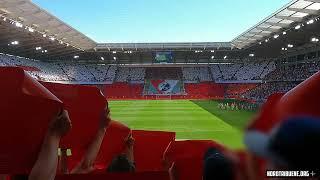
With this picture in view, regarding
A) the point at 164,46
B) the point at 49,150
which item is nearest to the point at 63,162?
the point at 49,150

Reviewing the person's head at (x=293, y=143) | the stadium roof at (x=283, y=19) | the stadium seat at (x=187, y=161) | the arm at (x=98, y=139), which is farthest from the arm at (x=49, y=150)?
the stadium roof at (x=283, y=19)

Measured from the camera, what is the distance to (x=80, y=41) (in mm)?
59969

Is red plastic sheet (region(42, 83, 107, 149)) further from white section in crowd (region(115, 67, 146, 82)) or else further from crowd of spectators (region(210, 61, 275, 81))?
white section in crowd (region(115, 67, 146, 82))

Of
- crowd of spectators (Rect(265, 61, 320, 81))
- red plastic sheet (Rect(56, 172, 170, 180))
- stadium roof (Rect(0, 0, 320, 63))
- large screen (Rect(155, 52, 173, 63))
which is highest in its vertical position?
stadium roof (Rect(0, 0, 320, 63))

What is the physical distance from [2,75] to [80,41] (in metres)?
59.9

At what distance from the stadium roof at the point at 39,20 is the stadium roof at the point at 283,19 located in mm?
22716

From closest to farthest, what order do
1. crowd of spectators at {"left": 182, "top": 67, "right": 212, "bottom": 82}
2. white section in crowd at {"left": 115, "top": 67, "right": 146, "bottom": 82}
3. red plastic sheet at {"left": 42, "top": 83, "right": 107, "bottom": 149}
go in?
red plastic sheet at {"left": 42, "top": 83, "right": 107, "bottom": 149}, white section in crowd at {"left": 115, "top": 67, "right": 146, "bottom": 82}, crowd of spectators at {"left": 182, "top": 67, "right": 212, "bottom": 82}

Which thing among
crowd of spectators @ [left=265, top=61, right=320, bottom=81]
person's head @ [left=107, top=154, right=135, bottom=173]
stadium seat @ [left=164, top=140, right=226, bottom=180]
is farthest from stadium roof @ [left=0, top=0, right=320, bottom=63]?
person's head @ [left=107, top=154, right=135, bottom=173]

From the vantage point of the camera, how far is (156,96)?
79.2 meters

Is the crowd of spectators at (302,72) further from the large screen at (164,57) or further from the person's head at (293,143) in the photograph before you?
the person's head at (293,143)

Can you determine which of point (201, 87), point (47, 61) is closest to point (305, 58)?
point (201, 87)

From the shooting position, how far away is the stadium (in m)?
0.80

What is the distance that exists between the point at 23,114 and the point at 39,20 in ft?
140

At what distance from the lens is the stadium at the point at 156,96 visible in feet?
2.64
